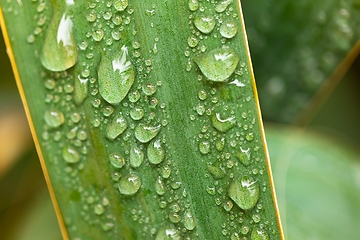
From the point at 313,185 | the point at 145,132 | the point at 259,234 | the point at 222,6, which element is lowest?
the point at 313,185

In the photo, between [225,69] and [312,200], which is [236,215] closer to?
[225,69]

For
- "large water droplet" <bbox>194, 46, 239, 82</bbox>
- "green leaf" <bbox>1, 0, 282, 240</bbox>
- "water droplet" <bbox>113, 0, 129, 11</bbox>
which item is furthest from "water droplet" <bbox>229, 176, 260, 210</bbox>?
"water droplet" <bbox>113, 0, 129, 11</bbox>

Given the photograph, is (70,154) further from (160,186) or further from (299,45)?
(299,45)

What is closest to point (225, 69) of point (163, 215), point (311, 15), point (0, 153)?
point (163, 215)

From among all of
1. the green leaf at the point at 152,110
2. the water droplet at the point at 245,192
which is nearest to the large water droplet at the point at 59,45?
the green leaf at the point at 152,110

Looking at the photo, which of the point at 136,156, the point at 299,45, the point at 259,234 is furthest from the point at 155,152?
the point at 299,45

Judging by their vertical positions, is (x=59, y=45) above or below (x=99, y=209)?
above

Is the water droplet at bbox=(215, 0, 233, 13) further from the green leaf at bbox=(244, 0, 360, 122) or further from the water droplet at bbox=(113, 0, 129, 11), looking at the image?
the green leaf at bbox=(244, 0, 360, 122)
